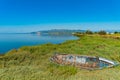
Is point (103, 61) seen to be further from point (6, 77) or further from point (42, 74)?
point (6, 77)

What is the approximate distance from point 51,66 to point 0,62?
3.21 meters

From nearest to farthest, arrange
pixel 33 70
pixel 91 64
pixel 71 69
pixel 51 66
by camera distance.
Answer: pixel 33 70
pixel 71 69
pixel 51 66
pixel 91 64

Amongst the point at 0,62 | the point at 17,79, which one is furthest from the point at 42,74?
the point at 0,62

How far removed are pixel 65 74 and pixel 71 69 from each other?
85 cm

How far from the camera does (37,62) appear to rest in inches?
390

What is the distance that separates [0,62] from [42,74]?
381 cm

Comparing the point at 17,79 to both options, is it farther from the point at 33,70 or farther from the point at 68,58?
the point at 68,58

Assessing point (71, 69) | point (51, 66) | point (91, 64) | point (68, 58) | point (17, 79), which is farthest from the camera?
point (68, 58)

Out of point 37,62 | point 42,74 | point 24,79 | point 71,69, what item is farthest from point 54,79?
point 37,62

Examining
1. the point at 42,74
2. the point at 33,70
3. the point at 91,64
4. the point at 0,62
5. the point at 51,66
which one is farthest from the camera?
the point at 91,64

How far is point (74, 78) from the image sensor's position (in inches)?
257

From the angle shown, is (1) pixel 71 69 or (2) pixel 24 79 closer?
(2) pixel 24 79

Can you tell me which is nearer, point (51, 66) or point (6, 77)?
point (6, 77)

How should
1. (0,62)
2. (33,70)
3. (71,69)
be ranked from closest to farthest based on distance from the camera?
(33,70)
(71,69)
(0,62)
